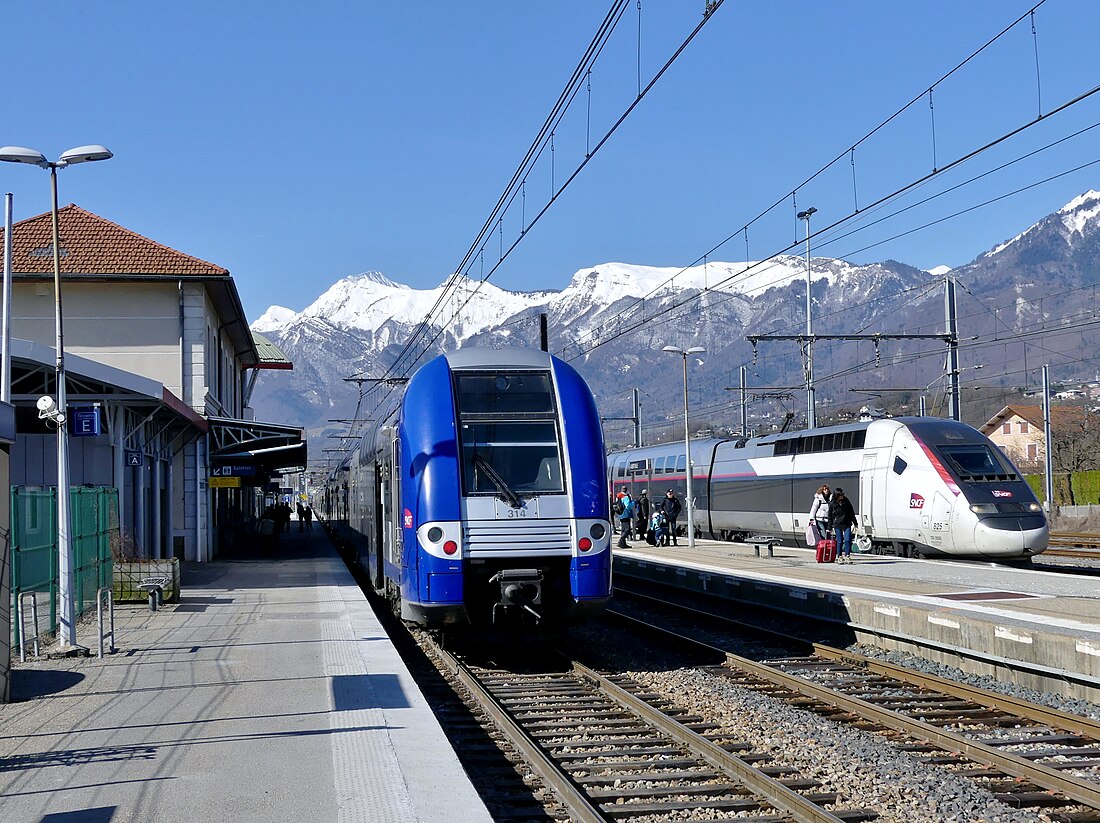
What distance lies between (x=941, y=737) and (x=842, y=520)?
16407 mm

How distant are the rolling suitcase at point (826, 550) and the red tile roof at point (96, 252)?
1771cm

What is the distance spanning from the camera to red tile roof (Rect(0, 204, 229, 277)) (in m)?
32.1

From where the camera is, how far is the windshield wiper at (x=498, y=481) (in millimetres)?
12203

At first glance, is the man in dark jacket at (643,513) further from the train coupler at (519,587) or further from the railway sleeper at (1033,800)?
the railway sleeper at (1033,800)

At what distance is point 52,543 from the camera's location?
15.0 m

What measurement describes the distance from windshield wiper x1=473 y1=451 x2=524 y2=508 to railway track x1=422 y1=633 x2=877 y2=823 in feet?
6.04

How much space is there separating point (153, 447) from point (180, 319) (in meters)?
5.84

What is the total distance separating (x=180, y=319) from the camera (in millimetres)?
32688

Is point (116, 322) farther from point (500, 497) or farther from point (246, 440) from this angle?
point (500, 497)

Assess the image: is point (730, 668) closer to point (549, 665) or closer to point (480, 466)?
point (549, 665)

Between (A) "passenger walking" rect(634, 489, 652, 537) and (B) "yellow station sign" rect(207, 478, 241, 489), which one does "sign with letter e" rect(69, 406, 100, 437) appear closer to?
(B) "yellow station sign" rect(207, 478, 241, 489)

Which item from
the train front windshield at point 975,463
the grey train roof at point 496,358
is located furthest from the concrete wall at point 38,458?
the train front windshield at point 975,463

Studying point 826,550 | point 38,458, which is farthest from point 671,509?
point 38,458

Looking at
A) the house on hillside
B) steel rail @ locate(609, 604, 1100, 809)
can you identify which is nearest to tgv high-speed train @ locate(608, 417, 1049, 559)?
steel rail @ locate(609, 604, 1100, 809)
